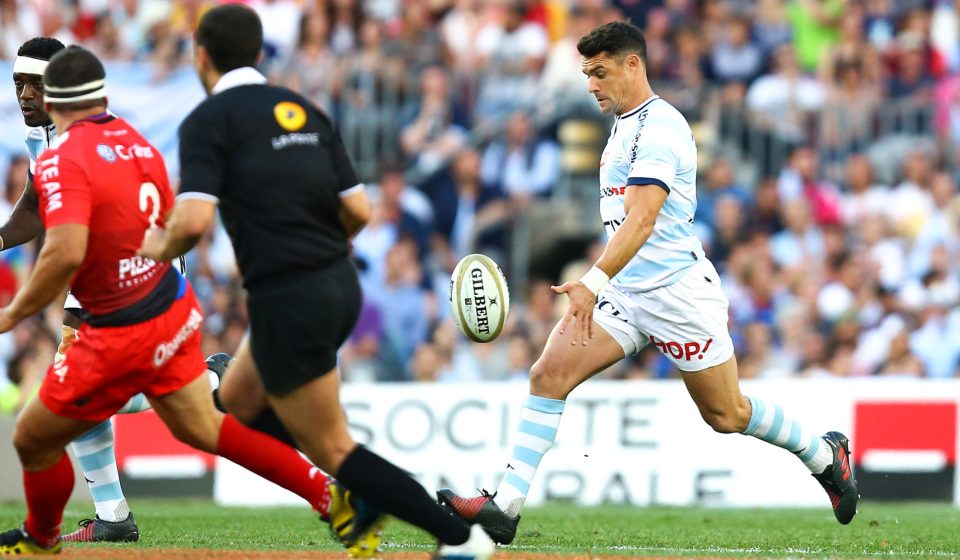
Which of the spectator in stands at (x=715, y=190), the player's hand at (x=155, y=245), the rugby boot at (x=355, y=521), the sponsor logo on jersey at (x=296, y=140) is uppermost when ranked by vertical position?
the sponsor logo on jersey at (x=296, y=140)

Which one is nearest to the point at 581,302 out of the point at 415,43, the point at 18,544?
the point at 18,544

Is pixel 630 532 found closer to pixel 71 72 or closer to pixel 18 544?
pixel 18 544

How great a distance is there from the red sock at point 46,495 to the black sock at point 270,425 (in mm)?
930

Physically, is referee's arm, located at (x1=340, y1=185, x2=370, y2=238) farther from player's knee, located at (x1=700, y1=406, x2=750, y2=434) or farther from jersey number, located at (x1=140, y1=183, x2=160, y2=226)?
player's knee, located at (x1=700, y1=406, x2=750, y2=434)

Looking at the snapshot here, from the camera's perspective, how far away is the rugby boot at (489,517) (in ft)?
26.3

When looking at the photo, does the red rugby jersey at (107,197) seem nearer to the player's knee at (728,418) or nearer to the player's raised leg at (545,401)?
the player's raised leg at (545,401)

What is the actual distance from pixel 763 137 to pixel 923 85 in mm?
1968

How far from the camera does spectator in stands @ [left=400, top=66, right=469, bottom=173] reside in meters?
17.4

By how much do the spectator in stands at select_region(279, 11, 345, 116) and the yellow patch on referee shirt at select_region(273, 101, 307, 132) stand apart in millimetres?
11242

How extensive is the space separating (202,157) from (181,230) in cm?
29

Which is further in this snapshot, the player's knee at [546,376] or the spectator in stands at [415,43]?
the spectator in stands at [415,43]

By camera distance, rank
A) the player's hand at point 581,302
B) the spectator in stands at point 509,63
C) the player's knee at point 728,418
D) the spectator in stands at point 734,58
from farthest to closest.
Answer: the spectator in stands at point 734,58
the spectator in stands at point 509,63
the player's knee at point 728,418
the player's hand at point 581,302

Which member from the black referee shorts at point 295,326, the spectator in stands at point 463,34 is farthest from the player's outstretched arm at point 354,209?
the spectator in stands at point 463,34

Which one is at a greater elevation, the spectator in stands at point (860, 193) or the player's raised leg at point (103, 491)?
the player's raised leg at point (103, 491)
